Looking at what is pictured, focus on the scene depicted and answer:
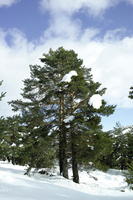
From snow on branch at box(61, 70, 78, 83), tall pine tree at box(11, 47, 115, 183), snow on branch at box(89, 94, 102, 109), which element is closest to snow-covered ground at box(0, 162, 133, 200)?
tall pine tree at box(11, 47, 115, 183)

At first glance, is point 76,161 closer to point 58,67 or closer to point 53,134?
point 53,134

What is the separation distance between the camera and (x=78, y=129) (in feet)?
70.1

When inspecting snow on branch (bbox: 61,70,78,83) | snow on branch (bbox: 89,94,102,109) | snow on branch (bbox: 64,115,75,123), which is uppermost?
snow on branch (bbox: 61,70,78,83)

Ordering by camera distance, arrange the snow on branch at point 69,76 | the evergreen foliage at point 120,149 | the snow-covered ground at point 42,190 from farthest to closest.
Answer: the evergreen foliage at point 120,149 < the snow on branch at point 69,76 < the snow-covered ground at point 42,190

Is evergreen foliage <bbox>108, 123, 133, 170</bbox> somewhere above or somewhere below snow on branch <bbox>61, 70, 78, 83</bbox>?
below

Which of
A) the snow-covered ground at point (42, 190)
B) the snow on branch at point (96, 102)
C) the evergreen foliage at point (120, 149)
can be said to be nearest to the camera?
the snow-covered ground at point (42, 190)

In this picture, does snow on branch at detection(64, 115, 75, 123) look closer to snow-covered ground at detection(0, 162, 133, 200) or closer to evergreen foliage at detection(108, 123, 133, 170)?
snow-covered ground at detection(0, 162, 133, 200)

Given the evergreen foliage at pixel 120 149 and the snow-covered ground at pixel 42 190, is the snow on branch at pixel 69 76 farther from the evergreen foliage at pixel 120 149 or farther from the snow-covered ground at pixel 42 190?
the evergreen foliage at pixel 120 149

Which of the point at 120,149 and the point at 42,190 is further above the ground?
the point at 120,149

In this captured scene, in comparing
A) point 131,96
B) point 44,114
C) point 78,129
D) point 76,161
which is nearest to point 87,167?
point 76,161

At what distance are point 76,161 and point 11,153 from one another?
797 cm

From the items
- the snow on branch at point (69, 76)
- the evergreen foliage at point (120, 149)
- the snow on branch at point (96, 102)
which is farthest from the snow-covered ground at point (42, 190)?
the evergreen foliage at point (120, 149)

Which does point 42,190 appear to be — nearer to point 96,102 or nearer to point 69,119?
point 69,119

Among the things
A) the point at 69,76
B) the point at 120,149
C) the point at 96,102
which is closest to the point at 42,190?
the point at 96,102
